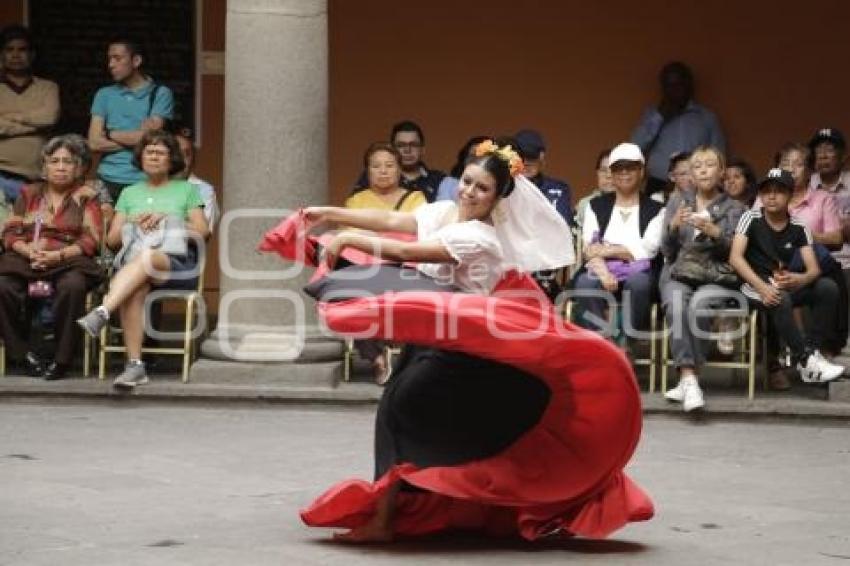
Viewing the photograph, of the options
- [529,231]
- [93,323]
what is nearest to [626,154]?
[93,323]

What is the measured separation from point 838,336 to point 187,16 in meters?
6.16

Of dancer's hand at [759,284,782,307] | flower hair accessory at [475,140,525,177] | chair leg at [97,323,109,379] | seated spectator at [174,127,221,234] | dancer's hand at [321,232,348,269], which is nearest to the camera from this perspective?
dancer's hand at [321,232,348,269]

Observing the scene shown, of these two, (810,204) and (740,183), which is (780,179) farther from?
(810,204)

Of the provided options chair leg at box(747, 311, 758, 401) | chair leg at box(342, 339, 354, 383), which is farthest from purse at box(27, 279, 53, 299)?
chair leg at box(747, 311, 758, 401)

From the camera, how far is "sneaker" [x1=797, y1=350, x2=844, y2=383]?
13.4 m

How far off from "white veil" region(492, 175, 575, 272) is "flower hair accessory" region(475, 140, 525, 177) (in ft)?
0.36

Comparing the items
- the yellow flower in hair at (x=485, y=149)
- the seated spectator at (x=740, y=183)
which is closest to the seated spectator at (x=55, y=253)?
the seated spectator at (x=740, y=183)

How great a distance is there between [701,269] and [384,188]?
2126 millimetres

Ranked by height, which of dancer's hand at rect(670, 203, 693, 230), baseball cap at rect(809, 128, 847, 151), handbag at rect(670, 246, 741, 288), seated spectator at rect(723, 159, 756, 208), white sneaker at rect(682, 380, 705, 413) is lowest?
white sneaker at rect(682, 380, 705, 413)

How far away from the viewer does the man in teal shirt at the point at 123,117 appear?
48.9 feet

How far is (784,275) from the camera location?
44.2 ft

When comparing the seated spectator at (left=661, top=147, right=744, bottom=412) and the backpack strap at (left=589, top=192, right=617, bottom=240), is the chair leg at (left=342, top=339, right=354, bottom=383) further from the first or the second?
the seated spectator at (left=661, top=147, right=744, bottom=412)

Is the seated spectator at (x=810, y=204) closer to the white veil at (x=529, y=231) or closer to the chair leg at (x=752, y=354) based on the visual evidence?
the chair leg at (x=752, y=354)

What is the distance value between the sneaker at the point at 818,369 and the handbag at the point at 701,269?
646 millimetres
